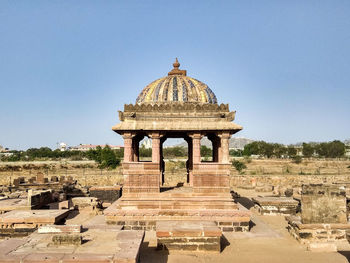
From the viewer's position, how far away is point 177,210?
8.76m

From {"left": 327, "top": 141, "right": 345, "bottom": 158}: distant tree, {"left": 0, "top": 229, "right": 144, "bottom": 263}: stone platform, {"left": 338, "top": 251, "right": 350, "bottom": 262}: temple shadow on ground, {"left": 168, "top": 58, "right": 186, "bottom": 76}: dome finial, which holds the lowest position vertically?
{"left": 338, "top": 251, "right": 350, "bottom": 262}: temple shadow on ground

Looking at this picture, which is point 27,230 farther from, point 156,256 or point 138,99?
point 138,99

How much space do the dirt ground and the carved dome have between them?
466 centimetres

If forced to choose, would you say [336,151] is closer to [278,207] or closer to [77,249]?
[278,207]

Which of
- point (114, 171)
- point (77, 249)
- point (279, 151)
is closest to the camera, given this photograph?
point (77, 249)

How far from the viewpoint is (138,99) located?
36.3 ft

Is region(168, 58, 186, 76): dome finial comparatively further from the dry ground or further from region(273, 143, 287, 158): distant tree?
region(273, 143, 287, 158): distant tree

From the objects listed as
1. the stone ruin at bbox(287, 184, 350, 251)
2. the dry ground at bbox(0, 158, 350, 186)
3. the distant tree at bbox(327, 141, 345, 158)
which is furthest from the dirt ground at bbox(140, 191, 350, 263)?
the distant tree at bbox(327, 141, 345, 158)

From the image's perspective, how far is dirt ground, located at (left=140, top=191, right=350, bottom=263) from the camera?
626 cm

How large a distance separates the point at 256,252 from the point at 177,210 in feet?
9.00

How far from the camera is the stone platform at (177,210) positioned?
8602mm

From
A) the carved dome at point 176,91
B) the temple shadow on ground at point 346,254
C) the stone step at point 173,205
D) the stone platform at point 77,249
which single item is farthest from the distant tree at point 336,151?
the stone platform at point 77,249

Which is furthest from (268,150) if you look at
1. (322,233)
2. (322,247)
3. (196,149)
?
(322,247)

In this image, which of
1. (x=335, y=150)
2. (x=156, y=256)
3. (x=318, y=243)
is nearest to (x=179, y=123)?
(x=156, y=256)
